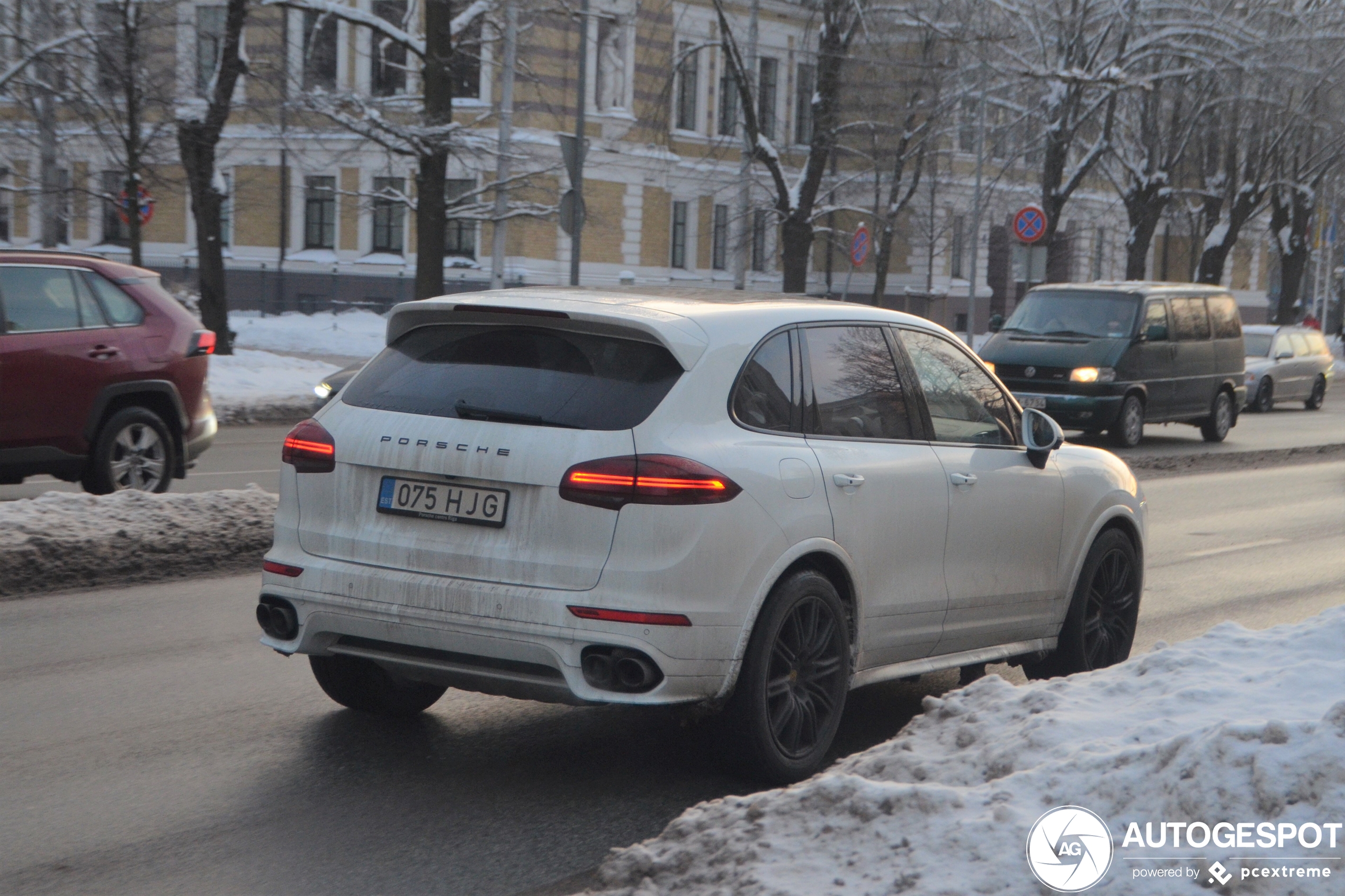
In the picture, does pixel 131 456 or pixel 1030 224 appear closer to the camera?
pixel 131 456

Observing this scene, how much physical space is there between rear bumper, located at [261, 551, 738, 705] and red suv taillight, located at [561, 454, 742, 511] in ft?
0.98

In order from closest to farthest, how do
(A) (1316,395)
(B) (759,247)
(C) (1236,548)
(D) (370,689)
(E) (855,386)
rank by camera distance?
1. (E) (855,386)
2. (D) (370,689)
3. (C) (1236,548)
4. (A) (1316,395)
5. (B) (759,247)

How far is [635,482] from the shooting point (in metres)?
4.88

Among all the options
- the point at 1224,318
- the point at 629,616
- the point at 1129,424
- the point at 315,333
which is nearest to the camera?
the point at 629,616

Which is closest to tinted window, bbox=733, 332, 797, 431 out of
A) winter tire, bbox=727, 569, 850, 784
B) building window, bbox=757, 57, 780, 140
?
winter tire, bbox=727, 569, 850, 784

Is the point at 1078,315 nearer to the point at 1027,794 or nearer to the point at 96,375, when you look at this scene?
the point at 96,375

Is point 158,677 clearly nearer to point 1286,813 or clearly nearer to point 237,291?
point 1286,813

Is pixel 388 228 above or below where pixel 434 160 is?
below

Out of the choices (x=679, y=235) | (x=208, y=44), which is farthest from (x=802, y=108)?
(x=208, y=44)

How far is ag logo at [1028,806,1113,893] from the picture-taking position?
3543 mm

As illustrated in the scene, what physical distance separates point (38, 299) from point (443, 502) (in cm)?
688

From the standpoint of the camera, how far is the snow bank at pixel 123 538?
858cm

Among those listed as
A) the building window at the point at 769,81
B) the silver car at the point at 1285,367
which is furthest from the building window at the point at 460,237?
the silver car at the point at 1285,367

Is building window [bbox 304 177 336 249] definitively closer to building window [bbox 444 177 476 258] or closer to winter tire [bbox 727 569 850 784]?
building window [bbox 444 177 476 258]
